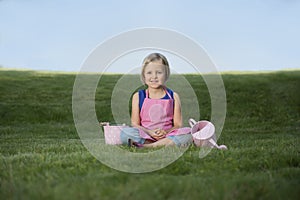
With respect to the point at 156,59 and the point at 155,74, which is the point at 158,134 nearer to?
the point at 155,74

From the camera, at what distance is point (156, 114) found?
7258 mm

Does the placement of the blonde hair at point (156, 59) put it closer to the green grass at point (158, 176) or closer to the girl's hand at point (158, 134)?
the girl's hand at point (158, 134)

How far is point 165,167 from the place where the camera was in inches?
199

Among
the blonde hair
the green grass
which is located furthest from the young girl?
Answer: the green grass

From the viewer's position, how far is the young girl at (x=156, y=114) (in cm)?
695

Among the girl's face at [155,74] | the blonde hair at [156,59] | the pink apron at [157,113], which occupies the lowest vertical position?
the pink apron at [157,113]

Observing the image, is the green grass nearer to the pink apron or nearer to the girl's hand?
the girl's hand

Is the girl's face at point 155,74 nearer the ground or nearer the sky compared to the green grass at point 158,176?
nearer the sky

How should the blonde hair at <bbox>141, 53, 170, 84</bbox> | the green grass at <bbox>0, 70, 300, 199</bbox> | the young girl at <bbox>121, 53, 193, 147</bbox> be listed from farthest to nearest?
the blonde hair at <bbox>141, 53, 170, 84</bbox>, the young girl at <bbox>121, 53, 193, 147</bbox>, the green grass at <bbox>0, 70, 300, 199</bbox>

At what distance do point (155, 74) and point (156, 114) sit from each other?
0.65m

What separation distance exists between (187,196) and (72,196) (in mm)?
962

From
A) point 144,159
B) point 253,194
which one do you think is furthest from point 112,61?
point 253,194

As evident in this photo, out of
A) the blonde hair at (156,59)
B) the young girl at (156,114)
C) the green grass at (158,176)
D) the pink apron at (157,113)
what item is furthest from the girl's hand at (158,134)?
the blonde hair at (156,59)

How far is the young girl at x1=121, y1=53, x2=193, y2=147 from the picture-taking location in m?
6.95
